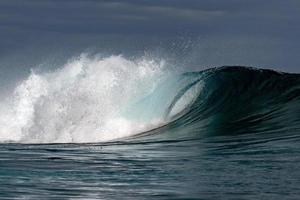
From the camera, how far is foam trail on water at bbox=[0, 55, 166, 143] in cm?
2572

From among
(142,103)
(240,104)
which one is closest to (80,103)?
(142,103)

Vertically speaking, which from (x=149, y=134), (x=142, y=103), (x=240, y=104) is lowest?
(x=149, y=134)

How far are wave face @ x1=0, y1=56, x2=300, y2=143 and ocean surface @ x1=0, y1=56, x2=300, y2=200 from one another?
0.14 feet

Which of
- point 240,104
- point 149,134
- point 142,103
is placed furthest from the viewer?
point 142,103

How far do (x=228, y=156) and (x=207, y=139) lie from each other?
4790mm

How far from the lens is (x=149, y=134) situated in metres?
23.9

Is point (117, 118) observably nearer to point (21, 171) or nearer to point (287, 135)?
point (287, 135)

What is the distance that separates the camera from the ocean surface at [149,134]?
11.3 meters

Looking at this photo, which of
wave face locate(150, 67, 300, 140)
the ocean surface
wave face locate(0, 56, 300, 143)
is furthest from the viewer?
wave face locate(0, 56, 300, 143)

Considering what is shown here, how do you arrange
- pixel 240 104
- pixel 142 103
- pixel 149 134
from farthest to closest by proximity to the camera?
pixel 142 103, pixel 240 104, pixel 149 134

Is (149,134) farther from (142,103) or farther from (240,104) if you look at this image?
(142,103)

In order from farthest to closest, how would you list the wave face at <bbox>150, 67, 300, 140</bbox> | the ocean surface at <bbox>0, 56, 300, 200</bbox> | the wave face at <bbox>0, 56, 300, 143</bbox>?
the wave face at <bbox>0, 56, 300, 143</bbox> → the wave face at <bbox>150, 67, 300, 140</bbox> → the ocean surface at <bbox>0, 56, 300, 200</bbox>

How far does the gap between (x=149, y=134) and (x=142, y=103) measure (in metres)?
5.40

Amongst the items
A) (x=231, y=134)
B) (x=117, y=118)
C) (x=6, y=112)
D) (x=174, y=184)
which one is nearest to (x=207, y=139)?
(x=231, y=134)
